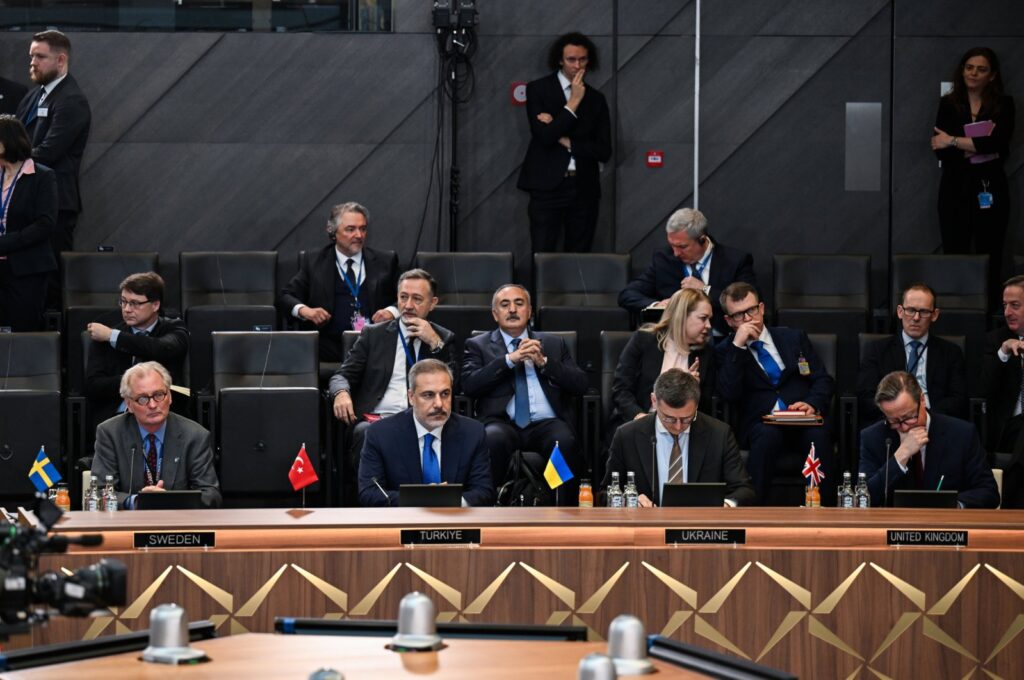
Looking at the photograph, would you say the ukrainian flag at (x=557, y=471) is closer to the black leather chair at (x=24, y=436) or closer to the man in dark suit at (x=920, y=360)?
the man in dark suit at (x=920, y=360)

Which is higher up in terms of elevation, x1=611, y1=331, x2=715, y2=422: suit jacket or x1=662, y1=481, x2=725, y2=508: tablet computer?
x1=611, y1=331, x2=715, y2=422: suit jacket

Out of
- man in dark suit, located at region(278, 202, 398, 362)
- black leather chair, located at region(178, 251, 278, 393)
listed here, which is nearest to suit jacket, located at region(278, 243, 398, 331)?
man in dark suit, located at region(278, 202, 398, 362)

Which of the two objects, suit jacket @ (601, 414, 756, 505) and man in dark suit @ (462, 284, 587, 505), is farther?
man in dark suit @ (462, 284, 587, 505)

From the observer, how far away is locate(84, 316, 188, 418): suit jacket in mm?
7289

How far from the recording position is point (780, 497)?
7.19m

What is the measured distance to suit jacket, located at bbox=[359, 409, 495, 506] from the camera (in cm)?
595

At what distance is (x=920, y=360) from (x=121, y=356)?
3740 millimetres

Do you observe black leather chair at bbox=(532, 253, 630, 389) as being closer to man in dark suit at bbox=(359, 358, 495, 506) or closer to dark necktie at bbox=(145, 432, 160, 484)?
man in dark suit at bbox=(359, 358, 495, 506)

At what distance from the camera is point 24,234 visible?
320 inches

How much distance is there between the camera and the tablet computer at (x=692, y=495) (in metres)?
5.25

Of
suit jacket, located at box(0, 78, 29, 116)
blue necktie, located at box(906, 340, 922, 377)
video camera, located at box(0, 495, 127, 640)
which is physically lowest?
video camera, located at box(0, 495, 127, 640)

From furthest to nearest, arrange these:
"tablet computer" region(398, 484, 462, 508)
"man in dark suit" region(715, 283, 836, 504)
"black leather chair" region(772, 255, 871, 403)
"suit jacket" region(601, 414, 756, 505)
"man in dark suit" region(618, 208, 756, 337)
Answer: "black leather chair" region(772, 255, 871, 403) → "man in dark suit" region(618, 208, 756, 337) → "man in dark suit" region(715, 283, 836, 504) → "suit jacket" region(601, 414, 756, 505) → "tablet computer" region(398, 484, 462, 508)

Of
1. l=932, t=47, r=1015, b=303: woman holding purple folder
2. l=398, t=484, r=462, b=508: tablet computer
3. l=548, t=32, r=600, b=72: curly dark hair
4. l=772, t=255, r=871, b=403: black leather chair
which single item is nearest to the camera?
l=398, t=484, r=462, b=508: tablet computer

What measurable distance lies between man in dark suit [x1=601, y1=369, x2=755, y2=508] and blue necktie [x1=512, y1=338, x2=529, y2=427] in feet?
4.00
